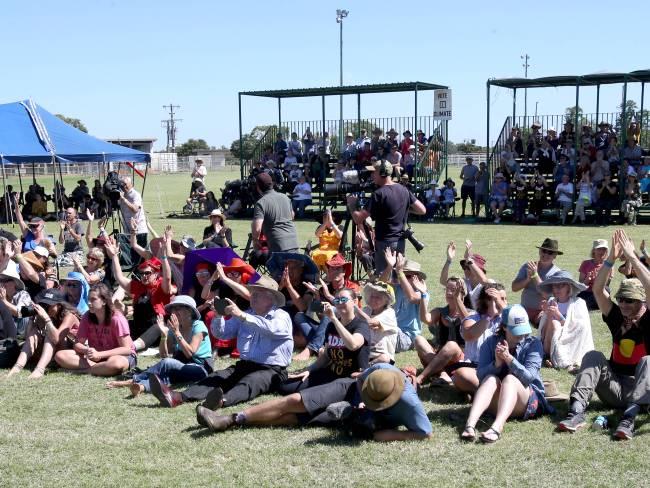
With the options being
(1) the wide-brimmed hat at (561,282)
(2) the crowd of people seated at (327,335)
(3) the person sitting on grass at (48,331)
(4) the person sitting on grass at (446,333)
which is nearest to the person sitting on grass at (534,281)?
(2) the crowd of people seated at (327,335)

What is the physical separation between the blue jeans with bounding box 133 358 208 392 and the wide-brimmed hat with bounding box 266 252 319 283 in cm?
187

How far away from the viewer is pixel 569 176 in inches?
858

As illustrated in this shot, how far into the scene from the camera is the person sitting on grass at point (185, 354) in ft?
23.1

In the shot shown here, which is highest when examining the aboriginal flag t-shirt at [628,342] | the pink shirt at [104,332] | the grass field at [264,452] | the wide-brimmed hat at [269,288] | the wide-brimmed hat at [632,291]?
the wide-brimmed hat at [632,291]

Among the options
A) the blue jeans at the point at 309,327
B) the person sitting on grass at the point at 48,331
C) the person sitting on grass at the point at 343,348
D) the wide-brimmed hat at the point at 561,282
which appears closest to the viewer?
the person sitting on grass at the point at 343,348

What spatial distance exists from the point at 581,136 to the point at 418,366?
16781 mm

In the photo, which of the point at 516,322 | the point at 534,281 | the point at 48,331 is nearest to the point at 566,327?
the point at 534,281

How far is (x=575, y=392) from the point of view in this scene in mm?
5832

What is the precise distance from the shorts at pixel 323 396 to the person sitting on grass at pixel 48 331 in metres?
2.90

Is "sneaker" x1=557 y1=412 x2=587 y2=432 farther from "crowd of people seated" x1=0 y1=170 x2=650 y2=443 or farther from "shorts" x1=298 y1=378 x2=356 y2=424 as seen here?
"shorts" x1=298 y1=378 x2=356 y2=424

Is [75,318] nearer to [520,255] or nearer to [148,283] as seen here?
[148,283]

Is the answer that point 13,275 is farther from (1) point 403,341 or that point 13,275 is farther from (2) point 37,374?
(1) point 403,341

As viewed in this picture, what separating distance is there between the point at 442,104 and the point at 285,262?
15622 mm

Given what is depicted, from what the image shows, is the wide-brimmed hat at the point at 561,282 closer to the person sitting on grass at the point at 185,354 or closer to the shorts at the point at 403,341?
the shorts at the point at 403,341
